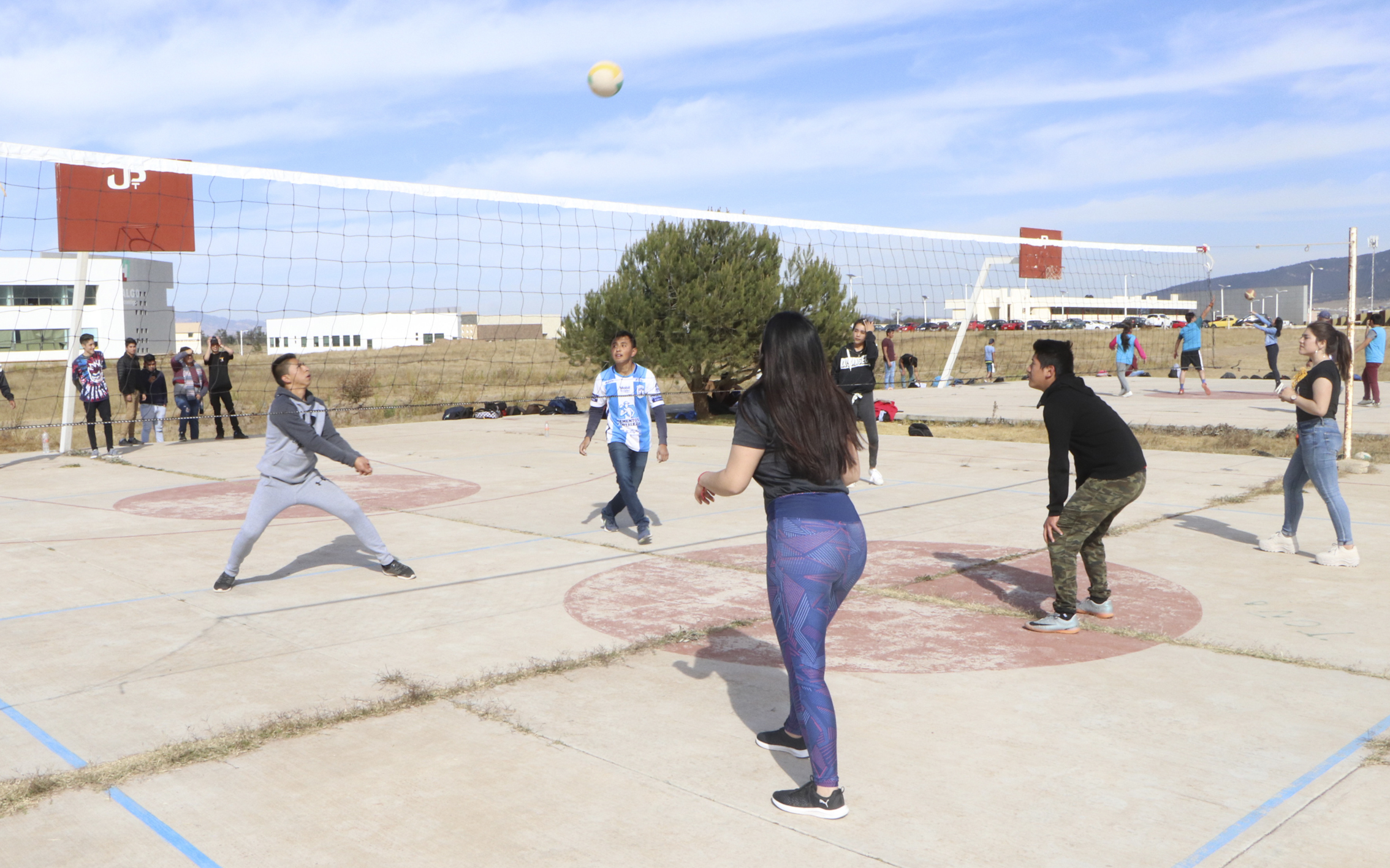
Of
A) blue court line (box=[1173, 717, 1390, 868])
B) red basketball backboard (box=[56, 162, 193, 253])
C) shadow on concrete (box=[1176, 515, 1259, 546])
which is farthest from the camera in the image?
red basketball backboard (box=[56, 162, 193, 253])

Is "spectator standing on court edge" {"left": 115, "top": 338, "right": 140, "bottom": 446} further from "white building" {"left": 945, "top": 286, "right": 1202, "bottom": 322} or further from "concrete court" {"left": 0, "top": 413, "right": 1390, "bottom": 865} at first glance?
"white building" {"left": 945, "top": 286, "right": 1202, "bottom": 322}

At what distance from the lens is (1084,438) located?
536cm

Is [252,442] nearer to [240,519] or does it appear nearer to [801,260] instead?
[240,519]

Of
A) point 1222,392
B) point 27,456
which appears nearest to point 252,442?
point 27,456

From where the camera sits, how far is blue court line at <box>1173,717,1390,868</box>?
2.95m

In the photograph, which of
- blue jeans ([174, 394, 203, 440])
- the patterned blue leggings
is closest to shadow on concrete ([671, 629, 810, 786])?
the patterned blue leggings

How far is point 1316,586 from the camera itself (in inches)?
240

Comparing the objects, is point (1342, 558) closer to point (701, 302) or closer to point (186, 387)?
point (701, 302)

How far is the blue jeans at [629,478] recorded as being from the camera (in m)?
7.64

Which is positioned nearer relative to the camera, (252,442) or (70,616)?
(70,616)

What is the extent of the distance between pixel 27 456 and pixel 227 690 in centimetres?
1165

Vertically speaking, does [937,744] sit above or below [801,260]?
below

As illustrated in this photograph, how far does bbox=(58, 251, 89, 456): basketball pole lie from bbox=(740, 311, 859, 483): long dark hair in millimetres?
12399

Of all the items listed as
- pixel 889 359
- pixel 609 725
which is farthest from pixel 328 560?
pixel 889 359
